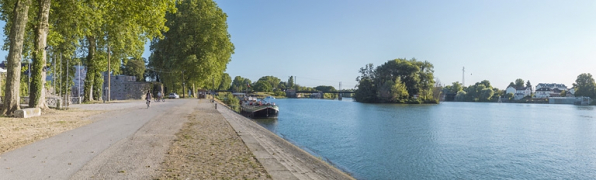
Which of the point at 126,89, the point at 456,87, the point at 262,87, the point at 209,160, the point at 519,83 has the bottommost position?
the point at 209,160

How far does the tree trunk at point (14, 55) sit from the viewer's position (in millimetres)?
17359

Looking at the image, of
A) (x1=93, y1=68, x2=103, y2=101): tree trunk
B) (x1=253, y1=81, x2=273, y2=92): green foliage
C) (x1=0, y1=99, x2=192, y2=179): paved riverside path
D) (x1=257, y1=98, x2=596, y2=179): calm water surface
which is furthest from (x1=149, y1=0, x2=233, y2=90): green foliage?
(x1=253, y1=81, x2=273, y2=92): green foliage

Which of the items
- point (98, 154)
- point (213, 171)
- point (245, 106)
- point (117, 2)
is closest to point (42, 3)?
point (117, 2)

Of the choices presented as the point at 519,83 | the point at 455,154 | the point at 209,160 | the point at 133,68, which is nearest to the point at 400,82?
the point at 133,68

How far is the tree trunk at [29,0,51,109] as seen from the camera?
18625mm

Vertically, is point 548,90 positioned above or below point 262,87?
below

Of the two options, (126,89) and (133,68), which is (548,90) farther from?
(126,89)

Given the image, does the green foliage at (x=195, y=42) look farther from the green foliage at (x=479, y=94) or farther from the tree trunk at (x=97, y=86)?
the green foliage at (x=479, y=94)

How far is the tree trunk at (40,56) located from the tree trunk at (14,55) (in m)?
1.07

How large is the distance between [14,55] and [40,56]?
1572 millimetres

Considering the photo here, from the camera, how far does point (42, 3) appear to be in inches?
727

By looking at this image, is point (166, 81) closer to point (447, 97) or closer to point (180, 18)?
point (180, 18)

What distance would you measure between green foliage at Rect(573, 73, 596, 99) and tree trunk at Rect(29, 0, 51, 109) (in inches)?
5330

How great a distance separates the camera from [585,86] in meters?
112
